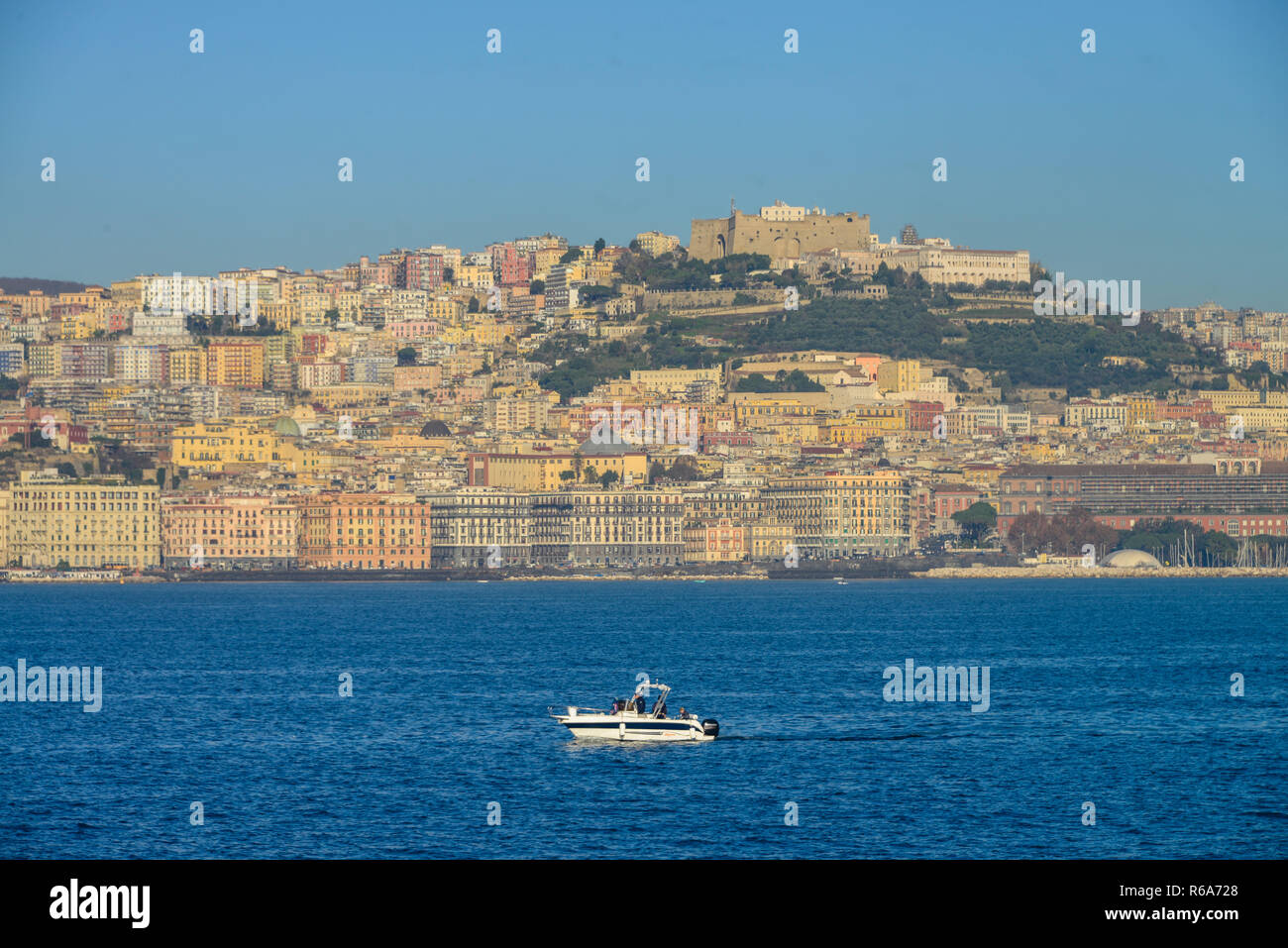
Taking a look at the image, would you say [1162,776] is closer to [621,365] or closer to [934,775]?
[934,775]

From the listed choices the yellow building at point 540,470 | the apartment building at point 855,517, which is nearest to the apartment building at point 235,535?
the yellow building at point 540,470

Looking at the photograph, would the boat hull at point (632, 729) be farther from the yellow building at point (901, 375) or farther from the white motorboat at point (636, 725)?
the yellow building at point (901, 375)

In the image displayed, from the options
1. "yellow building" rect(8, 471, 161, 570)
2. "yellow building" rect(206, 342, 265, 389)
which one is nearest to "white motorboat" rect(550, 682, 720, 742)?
"yellow building" rect(8, 471, 161, 570)

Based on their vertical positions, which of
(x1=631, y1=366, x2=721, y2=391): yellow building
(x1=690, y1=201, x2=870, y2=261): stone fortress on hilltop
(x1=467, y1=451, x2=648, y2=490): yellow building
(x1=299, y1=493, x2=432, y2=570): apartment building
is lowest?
(x1=299, y1=493, x2=432, y2=570): apartment building

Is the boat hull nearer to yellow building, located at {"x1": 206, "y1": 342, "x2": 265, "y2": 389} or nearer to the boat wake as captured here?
the boat wake

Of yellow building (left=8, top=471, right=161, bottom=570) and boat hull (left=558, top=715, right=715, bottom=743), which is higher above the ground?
yellow building (left=8, top=471, right=161, bottom=570)
